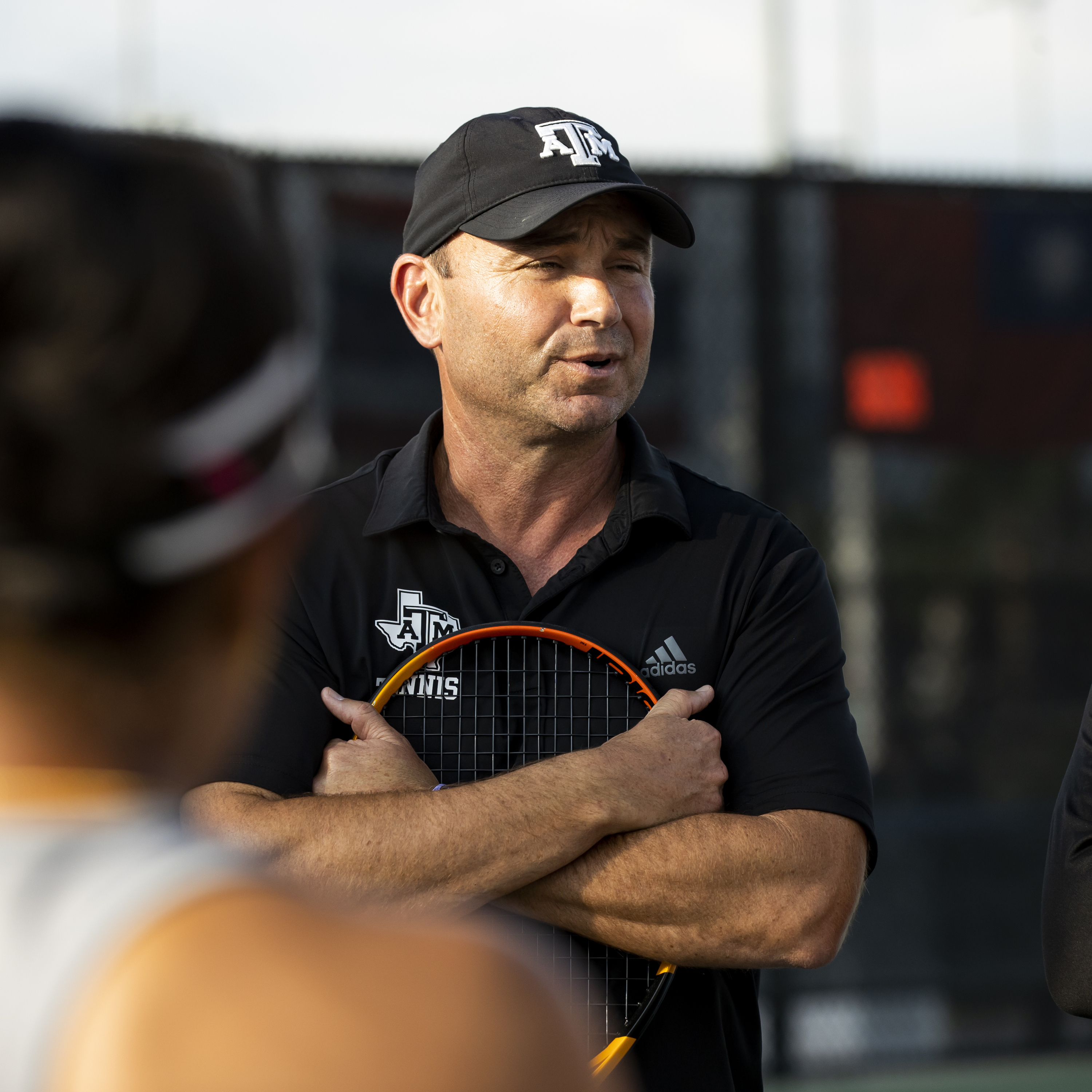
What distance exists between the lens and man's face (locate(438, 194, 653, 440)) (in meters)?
2.42

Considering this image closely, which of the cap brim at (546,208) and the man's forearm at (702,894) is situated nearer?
the man's forearm at (702,894)

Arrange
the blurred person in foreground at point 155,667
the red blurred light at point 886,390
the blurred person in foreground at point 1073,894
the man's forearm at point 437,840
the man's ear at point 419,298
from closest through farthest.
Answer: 1. the blurred person in foreground at point 155,667
2. the man's forearm at point 437,840
3. the blurred person in foreground at point 1073,894
4. the man's ear at point 419,298
5. the red blurred light at point 886,390

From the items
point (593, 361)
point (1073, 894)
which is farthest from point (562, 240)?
point (1073, 894)

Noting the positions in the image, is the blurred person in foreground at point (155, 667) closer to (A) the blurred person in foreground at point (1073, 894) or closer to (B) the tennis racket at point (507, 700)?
(B) the tennis racket at point (507, 700)

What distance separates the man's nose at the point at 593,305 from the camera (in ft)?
7.93

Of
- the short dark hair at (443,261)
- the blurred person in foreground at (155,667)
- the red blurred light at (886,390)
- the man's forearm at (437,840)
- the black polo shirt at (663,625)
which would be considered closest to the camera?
the blurred person in foreground at (155,667)

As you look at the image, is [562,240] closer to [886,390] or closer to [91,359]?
[91,359]

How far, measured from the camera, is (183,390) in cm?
A: 83

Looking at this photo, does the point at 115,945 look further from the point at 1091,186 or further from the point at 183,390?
the point at 1091,186

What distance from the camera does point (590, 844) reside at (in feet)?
6.95

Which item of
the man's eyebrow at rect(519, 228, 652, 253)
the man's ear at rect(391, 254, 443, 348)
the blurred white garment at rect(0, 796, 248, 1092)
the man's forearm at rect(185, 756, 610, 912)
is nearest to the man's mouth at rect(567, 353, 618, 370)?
the man's eyebrow at rect(519, 228, 652, 253)

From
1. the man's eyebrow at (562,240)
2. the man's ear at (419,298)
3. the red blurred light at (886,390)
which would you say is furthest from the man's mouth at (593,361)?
the red blurred light at (886,390)

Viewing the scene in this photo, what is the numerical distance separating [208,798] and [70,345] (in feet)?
4.95

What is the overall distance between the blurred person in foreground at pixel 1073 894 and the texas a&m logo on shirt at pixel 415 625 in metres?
1.08
